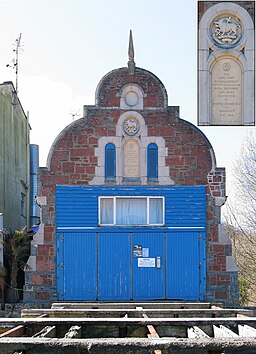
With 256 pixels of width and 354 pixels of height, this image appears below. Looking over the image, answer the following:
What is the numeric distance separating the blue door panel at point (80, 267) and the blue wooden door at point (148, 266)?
1.15 m

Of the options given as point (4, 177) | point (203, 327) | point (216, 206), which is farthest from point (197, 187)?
point (203, 327)

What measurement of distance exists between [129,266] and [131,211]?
60.8 inches

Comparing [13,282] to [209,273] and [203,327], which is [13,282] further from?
[203,327]

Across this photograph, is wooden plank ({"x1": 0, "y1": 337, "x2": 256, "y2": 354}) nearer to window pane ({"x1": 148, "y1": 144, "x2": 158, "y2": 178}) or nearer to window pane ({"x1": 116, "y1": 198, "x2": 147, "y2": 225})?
window pane ({"x1": 116, "y1": 198, "x2": 147, "y2": 225})

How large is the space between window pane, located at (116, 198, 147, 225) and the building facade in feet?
0.09

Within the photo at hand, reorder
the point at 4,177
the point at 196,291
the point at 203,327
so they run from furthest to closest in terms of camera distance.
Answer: the point at 4,177 < the point at 196,291 < the point at 203,327

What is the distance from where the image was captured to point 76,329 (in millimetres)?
6668

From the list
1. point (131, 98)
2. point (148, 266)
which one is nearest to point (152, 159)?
point (131, 98)

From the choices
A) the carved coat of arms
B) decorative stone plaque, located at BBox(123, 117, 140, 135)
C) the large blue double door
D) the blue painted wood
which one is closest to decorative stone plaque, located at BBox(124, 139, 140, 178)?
decorative stone plaque, located at BBox(123, 117, 140, 135)

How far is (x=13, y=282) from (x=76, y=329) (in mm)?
11367

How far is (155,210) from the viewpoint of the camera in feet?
57.7

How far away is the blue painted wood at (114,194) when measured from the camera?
685 inches

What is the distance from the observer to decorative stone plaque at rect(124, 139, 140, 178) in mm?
17641

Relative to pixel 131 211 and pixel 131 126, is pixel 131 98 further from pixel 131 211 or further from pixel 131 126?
pixel 131 211
